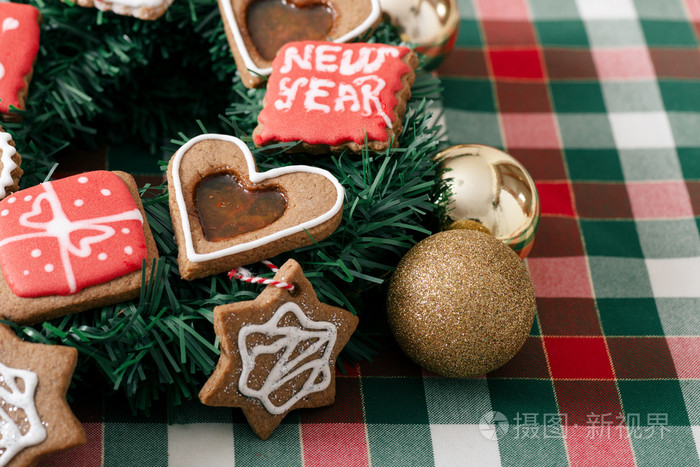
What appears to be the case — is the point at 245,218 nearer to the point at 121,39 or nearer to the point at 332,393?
the point at 332,393

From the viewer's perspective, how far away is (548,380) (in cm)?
98

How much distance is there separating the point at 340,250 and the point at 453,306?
160mm

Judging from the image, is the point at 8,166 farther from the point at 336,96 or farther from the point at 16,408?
the point at 336,96

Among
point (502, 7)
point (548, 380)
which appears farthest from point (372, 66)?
point (502, 7)

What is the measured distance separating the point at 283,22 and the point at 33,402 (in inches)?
25.0

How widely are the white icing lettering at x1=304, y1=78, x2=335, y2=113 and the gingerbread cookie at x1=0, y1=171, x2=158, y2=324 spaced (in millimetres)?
263

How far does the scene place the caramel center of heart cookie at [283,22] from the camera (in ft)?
3.46

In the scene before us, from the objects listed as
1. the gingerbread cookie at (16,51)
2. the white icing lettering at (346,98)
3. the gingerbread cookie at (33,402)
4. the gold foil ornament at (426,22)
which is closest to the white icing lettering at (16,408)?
the gingerbread cookie at (33,402)

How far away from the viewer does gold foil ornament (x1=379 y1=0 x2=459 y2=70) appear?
3.73 ft

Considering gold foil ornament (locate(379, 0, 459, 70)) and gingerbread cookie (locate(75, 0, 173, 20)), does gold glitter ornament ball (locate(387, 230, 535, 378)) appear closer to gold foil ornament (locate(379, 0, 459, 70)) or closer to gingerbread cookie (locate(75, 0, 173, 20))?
gold foil ornament (locate(379, 0, 459, 70))

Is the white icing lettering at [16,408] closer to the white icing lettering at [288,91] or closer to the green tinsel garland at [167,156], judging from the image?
the green tinsel garland at [167,156]

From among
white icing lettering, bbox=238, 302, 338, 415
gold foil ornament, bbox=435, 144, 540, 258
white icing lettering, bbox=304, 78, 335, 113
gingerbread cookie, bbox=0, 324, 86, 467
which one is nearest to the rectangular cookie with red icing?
white icing lettering, bbox=304, 78, 335, 113

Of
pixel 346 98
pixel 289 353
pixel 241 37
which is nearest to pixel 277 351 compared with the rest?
pixel 289 353

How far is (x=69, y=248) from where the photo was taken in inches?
32.3
